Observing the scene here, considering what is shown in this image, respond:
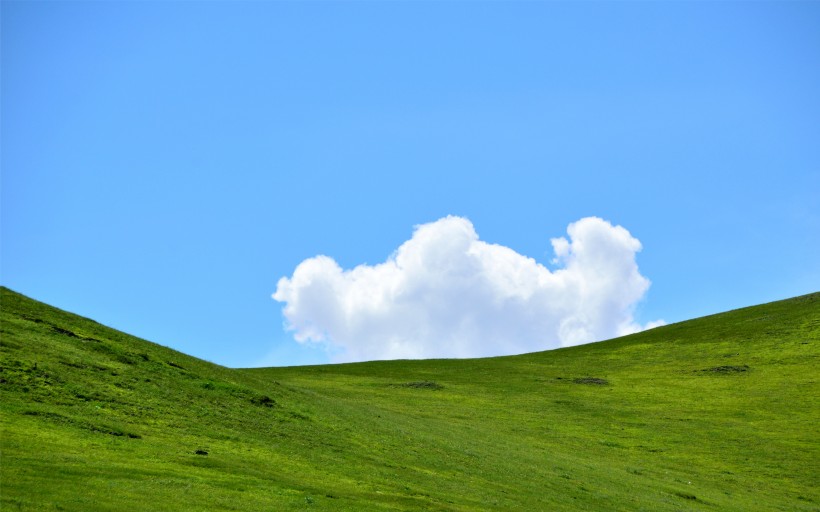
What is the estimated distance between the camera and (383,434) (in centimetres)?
4509

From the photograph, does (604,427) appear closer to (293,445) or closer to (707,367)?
(707,367)

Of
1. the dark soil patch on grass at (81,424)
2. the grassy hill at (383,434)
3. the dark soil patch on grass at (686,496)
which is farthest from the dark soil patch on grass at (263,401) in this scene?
the dark soil patch on grass at (686,496)

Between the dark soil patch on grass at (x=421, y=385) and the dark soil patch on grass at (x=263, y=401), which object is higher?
the dark soil patch on grass at (x=421, y=385)

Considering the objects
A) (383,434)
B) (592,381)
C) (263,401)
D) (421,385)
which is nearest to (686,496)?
(383,434)

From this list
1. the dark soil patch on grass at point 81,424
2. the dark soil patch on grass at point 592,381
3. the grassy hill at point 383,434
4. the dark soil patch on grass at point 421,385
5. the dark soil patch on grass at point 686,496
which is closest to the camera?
the grassy hill at point 383,434

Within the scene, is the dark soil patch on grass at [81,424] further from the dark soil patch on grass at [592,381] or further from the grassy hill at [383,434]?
the dark soil patch on grass at [592,381]

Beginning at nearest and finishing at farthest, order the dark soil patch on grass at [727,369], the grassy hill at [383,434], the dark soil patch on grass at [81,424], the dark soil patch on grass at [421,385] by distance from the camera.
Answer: the grassy hill at [383,434], the dark soil patch on grass at [81,424], the dark soil patch on grass at [421,385], the dark soil patch on grass at [727,369]

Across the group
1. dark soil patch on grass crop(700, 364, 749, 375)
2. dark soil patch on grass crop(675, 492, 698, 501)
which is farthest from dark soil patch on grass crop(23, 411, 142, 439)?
dark soil patch on grass crop(700, 364, 749, 375)

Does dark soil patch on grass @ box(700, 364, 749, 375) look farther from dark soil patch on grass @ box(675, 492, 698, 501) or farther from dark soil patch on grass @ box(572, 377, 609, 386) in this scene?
dark soil patch on grass @ box(675, 492, 698, 501)

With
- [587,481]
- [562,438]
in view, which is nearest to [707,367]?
[562,438]

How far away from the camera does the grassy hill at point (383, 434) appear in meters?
26.0

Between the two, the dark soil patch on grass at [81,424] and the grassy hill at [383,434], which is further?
the dark soil patch on grass at [81,424]

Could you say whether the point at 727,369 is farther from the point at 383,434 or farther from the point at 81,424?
the point at 81,424

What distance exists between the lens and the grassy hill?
26.0 metres
